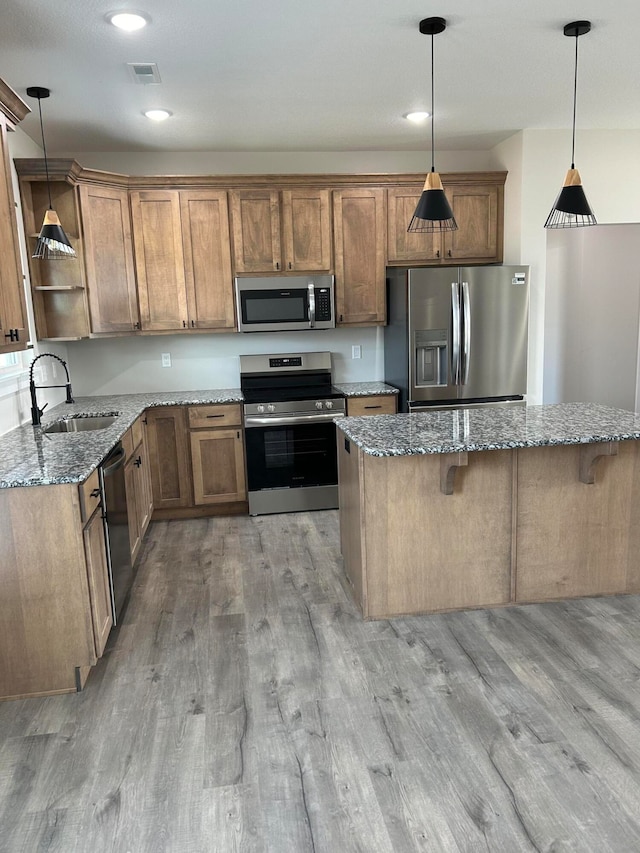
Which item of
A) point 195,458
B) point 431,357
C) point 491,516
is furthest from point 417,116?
point 195,458

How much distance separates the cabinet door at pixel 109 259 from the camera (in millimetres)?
4254

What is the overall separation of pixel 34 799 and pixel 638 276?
16.6 ft

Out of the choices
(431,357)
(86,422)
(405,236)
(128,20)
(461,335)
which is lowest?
(86,422)

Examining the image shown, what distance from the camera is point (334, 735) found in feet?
7.13

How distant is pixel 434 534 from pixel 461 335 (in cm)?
195

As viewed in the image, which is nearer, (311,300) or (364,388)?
(311,300)

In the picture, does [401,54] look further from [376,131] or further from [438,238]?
[438,238]

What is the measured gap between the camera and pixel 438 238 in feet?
→ 15.8

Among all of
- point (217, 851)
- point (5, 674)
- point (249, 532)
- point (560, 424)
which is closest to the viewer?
point (217, 851)

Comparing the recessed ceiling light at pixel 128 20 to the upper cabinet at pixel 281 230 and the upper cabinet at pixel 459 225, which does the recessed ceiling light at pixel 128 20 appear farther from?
the upper cabinet at pixel 459 225

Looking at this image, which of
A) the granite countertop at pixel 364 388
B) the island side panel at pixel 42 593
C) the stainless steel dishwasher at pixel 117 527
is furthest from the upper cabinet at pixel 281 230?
the island side panel at pixel 42 593

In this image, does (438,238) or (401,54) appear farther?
(438,238)

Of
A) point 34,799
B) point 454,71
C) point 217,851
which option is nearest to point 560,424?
point 454,71

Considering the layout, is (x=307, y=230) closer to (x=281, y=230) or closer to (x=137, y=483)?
(x=281, y=230)
